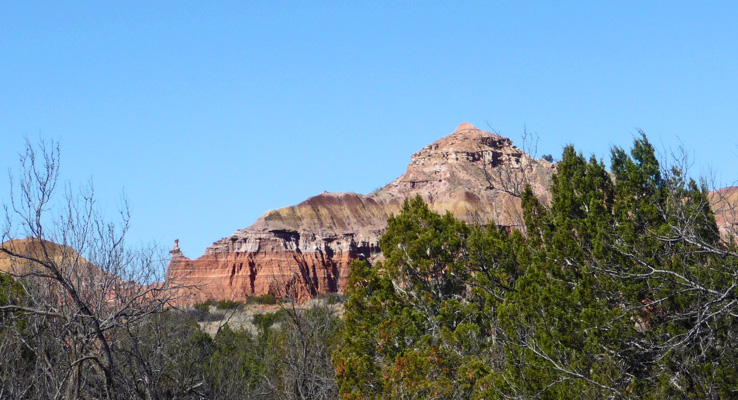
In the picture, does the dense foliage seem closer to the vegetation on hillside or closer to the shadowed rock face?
the vegetation on hillside

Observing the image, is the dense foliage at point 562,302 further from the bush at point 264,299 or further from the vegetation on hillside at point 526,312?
the bush at point 264,299

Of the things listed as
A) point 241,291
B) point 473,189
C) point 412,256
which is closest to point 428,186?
point 473,189

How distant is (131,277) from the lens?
18422 millimetres

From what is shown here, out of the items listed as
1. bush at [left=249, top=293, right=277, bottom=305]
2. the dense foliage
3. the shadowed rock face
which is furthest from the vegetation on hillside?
bush at [left=249, top=293, right=277, bottom=305]

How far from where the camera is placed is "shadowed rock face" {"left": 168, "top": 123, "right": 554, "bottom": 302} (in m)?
105

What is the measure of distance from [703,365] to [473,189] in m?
102

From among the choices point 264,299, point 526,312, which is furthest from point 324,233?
point 526,312

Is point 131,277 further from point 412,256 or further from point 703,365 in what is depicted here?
→ point 703,365

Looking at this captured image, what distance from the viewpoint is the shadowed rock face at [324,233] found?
344 feet

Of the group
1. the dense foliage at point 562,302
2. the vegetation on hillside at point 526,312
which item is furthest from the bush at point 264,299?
the dense foliage at point 562,302

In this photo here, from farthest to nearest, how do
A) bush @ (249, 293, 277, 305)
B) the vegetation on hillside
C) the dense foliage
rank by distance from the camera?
bush @ (249, 293, 277, 305), the dense foliage, the vegetation on hillside

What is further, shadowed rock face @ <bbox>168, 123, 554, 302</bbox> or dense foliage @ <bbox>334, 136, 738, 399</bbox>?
shadowed rock face @ <bbox>168, 123, 554, 302</bbox>

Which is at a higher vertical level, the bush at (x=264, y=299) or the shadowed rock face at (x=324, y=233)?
the shadowed rock face at (x=324, y=233)

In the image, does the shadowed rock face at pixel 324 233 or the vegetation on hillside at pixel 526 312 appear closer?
the vegetation on hillside at pixel 526 312
